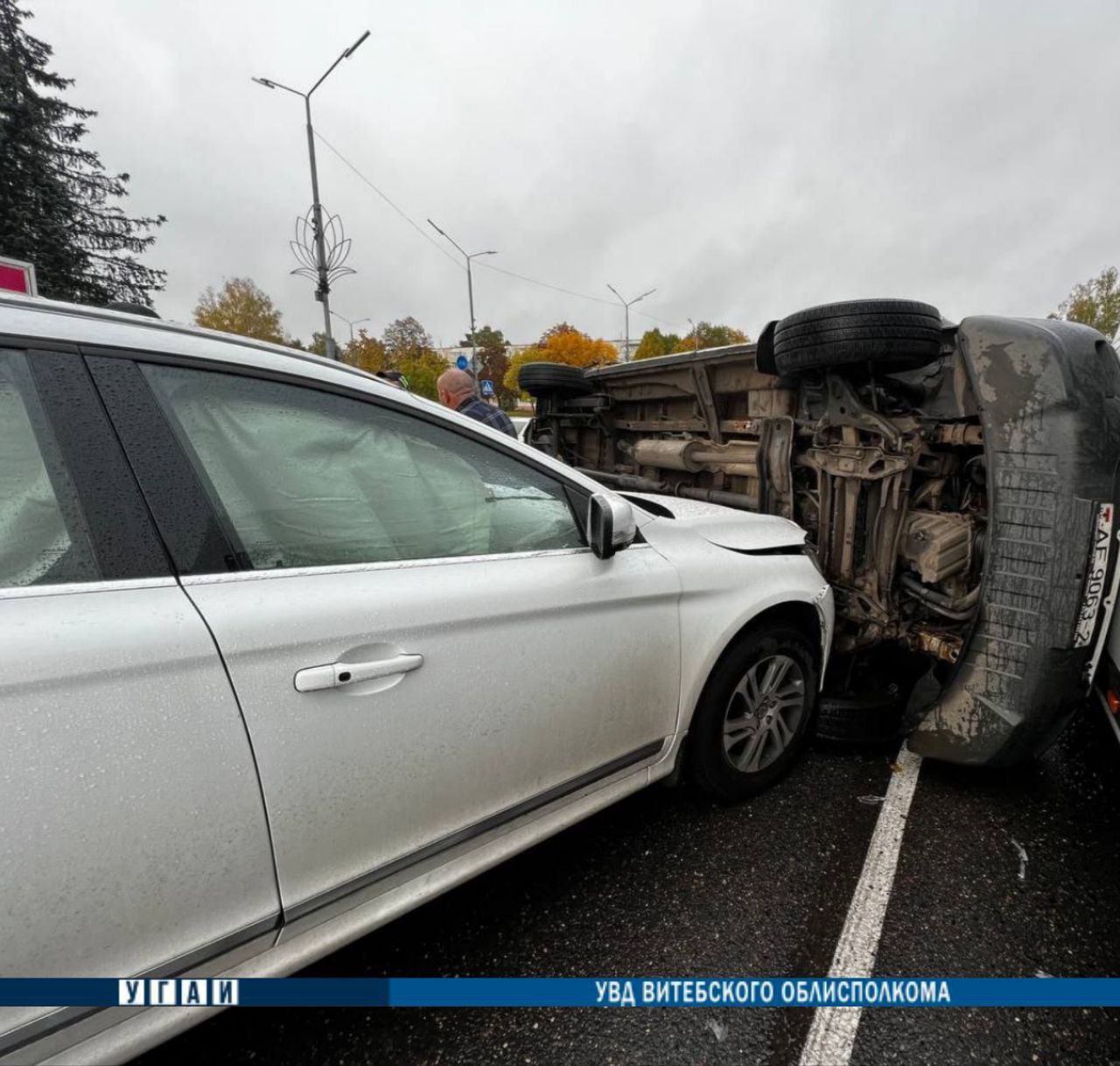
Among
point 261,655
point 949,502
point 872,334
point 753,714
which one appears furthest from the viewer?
point 949,502

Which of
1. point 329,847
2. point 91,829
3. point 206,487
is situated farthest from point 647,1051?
point 206,487

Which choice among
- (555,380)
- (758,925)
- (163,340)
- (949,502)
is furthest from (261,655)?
(555,380)

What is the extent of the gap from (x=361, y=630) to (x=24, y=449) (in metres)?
0.70

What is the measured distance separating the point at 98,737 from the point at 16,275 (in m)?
5.85

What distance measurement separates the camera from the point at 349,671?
1243 millimetres

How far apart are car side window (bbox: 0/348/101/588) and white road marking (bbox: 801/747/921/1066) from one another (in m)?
1.99

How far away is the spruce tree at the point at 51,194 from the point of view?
16.6 meters

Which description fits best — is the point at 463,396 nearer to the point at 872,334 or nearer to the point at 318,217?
the point at 872,334

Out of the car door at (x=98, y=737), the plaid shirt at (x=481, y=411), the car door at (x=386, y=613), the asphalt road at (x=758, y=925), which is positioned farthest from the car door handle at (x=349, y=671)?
the plaid shirt at (x=481, y=411)

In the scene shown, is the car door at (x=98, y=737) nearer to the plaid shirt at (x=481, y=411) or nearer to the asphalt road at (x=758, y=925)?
the asphalt road at (x=758, y=925)

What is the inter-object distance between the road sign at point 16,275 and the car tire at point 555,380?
4063 mm

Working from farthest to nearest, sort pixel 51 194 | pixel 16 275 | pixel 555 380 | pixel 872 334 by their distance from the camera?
pixel 51 194 → pixel 555 380 → pixel 16 275 → pixel 872 334

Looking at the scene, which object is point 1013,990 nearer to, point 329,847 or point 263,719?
point 329,847

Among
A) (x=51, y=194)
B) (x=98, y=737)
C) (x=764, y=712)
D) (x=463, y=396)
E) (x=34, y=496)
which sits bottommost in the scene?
(x=764, y=712)
